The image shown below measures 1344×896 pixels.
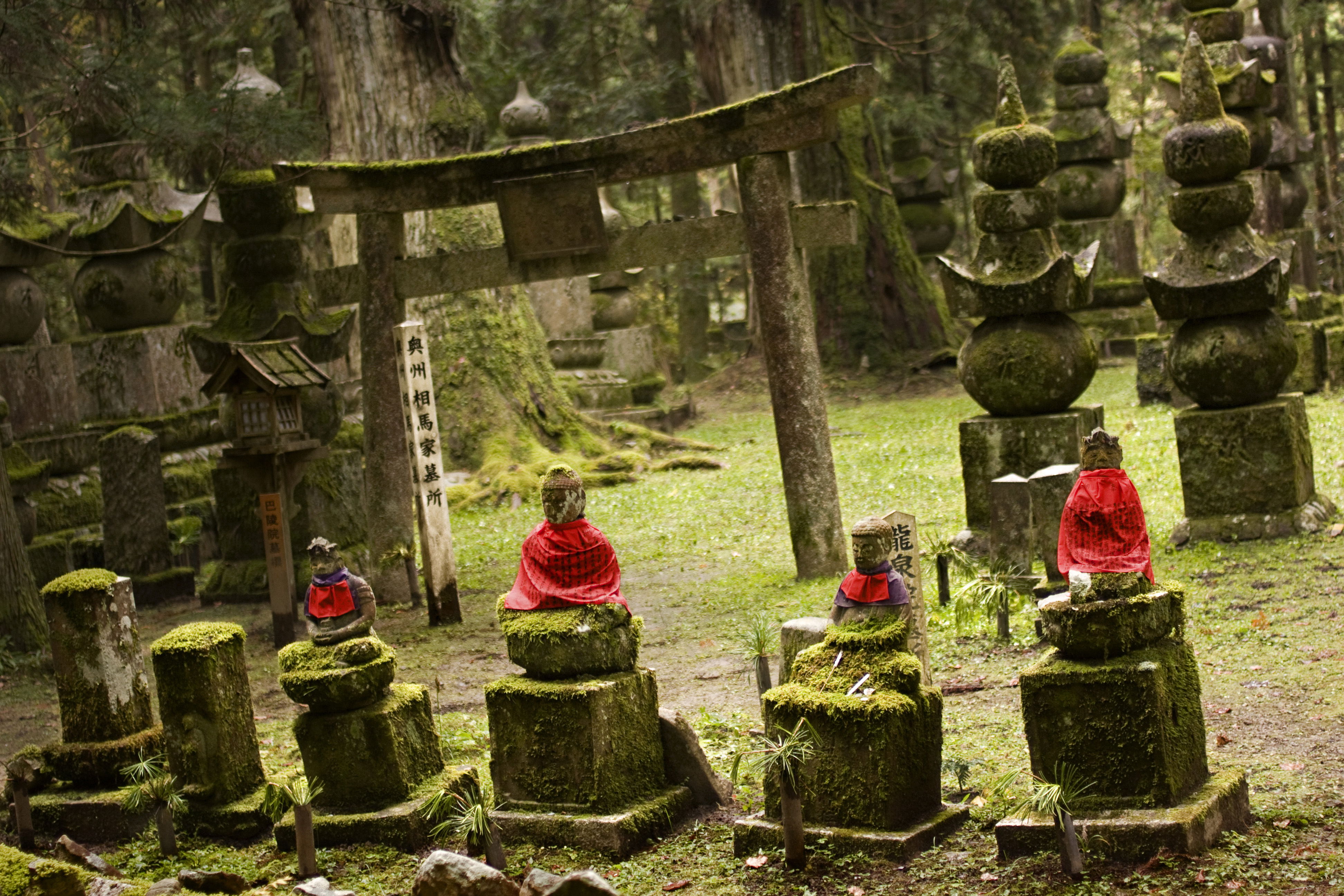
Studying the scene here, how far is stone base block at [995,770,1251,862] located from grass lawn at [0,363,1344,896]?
63 mm

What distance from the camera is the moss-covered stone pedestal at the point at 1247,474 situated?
971 cm

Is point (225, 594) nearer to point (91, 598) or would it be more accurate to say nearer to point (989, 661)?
point (91, 598)

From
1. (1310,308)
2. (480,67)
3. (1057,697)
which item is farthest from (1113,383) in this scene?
(1057,697)

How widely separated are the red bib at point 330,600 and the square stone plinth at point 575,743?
2.41ft

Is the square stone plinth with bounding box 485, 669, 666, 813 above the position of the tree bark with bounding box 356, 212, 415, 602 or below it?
below

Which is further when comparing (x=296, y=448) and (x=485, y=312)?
(x=485, y=312)

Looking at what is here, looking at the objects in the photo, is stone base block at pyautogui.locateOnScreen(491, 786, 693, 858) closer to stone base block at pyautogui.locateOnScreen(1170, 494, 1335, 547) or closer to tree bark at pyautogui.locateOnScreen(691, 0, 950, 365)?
stone base block at pyautogui.locateOnScreen(1170, 494, 1335, 547)

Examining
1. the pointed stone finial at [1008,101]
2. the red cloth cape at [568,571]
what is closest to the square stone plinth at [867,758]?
the red cloth cape at [568,571]

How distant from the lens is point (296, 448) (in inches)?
398

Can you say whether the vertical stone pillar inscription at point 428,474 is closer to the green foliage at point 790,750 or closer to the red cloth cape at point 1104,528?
the green foliage at point 790,750

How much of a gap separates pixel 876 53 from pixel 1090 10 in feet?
12.8

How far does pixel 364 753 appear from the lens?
5.89 m

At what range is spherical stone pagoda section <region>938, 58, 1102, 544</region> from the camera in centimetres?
995

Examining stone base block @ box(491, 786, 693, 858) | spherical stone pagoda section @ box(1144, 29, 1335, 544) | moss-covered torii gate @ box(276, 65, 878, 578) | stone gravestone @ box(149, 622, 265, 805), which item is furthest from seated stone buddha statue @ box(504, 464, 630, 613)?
spherical stone pagoda section @ box(1144, 29, 1335, 544)
